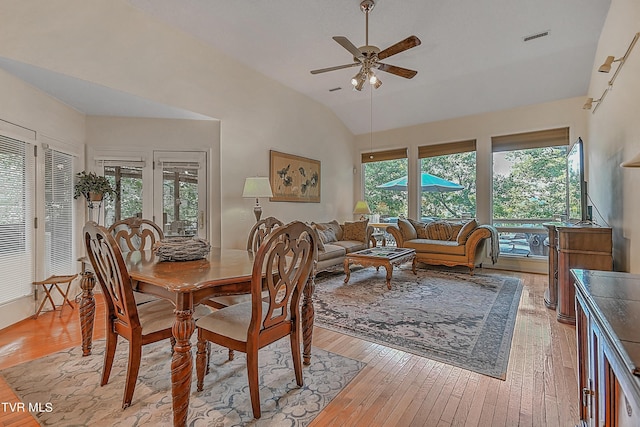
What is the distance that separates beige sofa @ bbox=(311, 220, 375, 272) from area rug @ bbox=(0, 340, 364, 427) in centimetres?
240

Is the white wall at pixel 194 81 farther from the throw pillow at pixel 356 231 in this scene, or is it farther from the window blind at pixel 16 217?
the window blind at pixel 16 217

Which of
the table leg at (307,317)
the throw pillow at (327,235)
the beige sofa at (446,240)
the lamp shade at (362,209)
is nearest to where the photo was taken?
the table leg at (307,317)

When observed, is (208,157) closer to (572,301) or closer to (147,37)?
(147,37)

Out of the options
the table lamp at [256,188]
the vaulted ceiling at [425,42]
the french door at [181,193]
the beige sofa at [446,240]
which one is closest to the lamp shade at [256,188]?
the table lamp at [256,188]

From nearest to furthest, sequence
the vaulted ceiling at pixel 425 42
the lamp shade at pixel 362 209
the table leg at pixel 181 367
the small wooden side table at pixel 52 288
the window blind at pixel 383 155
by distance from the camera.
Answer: the table leg at pixel 181 367
the small wooden side table at pixel 52 288
the vaulted ceiling at pixel 425 42
the lamp shade at pixel 362 209
the window blind at pixel 383 155

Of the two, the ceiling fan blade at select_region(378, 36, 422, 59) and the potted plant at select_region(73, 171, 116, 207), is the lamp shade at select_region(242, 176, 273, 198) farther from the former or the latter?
the ceiling fan blade at select_region(378, 36, 422, 59)

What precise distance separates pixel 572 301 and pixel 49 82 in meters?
5.45

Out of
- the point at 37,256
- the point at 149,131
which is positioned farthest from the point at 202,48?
the point at 37,256

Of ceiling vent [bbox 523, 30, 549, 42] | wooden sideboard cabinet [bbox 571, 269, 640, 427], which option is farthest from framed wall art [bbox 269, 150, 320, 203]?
wooden sideboard cabinet [bbox 571, 269, 640, 427]

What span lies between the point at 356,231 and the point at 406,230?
0.92 metres

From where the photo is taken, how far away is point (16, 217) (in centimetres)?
299

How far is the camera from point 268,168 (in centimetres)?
509

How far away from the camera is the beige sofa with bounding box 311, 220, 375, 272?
15.5 ft

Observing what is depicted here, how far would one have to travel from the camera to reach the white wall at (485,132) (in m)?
4.96
